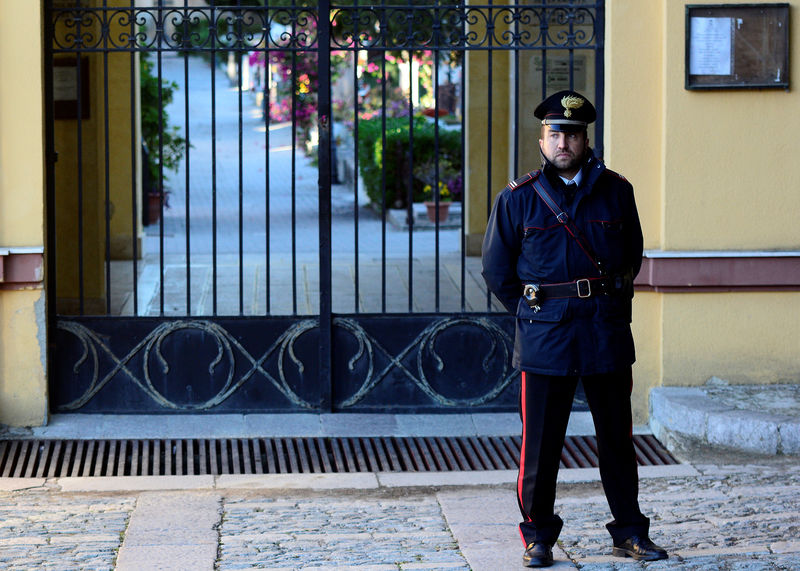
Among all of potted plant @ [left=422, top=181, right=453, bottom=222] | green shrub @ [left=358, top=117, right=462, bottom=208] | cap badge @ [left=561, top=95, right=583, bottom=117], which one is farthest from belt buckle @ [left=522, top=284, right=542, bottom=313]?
green shrub @ [left=358, top=117, right=462, bottom=208]

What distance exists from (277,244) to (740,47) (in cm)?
787

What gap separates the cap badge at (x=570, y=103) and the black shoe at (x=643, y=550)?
1.69 meters

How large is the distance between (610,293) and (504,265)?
42cm

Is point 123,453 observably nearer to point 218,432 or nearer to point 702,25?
point 218,432

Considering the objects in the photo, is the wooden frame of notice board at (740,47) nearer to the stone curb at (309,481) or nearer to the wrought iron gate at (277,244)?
the wrought iron gate at (277,244)

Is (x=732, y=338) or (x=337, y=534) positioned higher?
(x=732, y=338)

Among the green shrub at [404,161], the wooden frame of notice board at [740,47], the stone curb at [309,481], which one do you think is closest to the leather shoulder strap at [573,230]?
the stone curb at [309,481]

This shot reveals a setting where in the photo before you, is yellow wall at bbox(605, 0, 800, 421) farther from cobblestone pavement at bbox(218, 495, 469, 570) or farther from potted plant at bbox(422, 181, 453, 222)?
potted plant at bbox(422, 181, 453, 222)

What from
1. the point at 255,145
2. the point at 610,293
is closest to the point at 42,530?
the point at 610,293

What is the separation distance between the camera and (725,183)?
22.4 feet

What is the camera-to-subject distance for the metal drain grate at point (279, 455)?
635cm

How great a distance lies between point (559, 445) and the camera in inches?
188

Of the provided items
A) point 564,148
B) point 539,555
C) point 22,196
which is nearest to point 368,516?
point 539,555

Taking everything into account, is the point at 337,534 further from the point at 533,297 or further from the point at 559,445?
the point at 533,297
